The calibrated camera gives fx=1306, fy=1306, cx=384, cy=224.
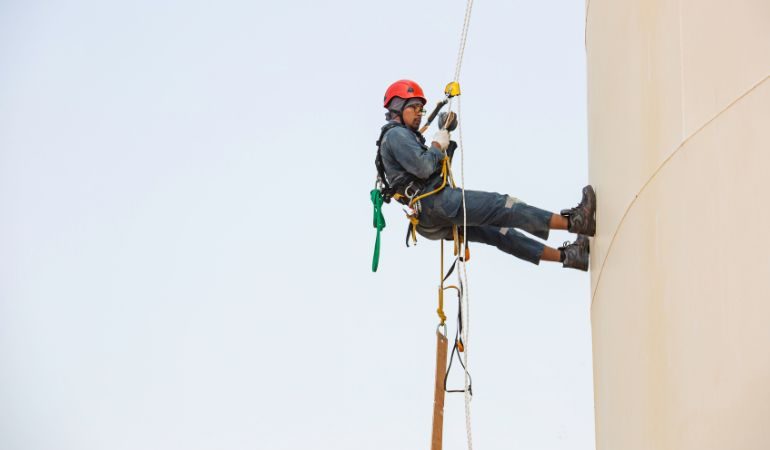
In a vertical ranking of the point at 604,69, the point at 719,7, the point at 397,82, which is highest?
the point at 397,82

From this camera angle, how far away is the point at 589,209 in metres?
7.88

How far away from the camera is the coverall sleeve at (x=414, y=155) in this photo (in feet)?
29.5

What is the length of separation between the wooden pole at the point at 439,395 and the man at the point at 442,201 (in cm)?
84

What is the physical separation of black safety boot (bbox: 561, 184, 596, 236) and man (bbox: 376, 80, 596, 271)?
0.02 m

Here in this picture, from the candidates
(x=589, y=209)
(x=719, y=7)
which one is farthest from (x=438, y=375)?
(x=719, y=7)

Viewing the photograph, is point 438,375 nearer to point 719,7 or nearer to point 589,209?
point 589,209

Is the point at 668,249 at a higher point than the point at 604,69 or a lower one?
lower

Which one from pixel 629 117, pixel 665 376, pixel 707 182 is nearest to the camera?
pixel 707 182

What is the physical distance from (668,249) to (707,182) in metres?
0.46

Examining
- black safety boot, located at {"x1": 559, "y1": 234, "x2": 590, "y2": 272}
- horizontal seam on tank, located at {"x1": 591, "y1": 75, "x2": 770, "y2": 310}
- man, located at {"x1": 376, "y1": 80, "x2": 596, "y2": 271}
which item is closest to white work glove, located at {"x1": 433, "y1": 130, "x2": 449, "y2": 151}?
man, located at {"x1": 376, "y1": 80, "x2": 596, "y2": 271}

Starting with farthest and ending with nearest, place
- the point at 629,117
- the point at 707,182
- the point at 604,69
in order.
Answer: the point at 604,69, the point at 629,117, the point at 707,182

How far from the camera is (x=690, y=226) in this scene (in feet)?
17.8

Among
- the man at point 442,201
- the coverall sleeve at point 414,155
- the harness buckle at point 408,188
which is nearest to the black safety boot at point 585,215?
the man at point 442,201

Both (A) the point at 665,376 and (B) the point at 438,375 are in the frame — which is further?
(B) the point at 438,375
